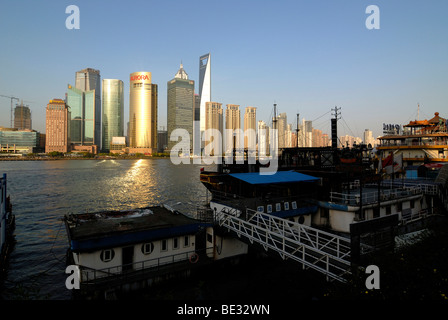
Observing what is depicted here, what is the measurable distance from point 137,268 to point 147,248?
150cm

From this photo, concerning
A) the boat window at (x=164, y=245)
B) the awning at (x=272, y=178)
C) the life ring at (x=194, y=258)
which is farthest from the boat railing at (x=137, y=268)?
the awning at (x=272, y=178)

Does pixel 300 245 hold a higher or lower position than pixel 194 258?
higher

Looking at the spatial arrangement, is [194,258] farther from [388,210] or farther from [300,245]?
[388,210]

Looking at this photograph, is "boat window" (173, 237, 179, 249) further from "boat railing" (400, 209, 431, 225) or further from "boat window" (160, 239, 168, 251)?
"boat railing" (400, 209, 431, 225)

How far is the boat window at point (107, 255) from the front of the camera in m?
17.8

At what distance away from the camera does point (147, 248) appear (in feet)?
64.0

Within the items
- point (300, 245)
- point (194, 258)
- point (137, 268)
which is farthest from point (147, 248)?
point (300, 245)

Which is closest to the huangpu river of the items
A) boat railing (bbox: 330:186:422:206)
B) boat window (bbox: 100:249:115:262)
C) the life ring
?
the life ring

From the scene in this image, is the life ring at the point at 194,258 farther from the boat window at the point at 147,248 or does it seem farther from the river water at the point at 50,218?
the river water at the point at 50,218

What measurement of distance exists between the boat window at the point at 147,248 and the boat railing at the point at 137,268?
2.09 feet

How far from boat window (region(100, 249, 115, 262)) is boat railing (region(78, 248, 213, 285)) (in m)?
0.64

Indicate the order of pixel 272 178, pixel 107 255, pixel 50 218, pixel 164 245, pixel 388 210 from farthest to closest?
pixel 50 218 → pixel 388 210 → pixel 272 178 → pixel 164 245 → pixel 107 255

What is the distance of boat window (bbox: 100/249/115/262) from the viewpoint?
1781cm

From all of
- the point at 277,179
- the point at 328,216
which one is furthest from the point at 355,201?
the point at 277,179
